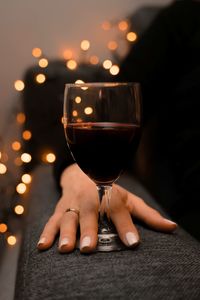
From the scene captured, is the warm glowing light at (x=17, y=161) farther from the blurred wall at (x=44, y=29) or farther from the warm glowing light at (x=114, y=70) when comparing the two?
the warm glowing light at (x=114, y=70)

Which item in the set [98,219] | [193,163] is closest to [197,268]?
[98,219]

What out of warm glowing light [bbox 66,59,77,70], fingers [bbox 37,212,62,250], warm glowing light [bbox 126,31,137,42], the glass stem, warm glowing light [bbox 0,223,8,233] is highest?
warm glowing light [bbox 126,31,137,42]

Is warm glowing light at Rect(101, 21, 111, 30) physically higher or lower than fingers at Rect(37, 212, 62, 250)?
higher

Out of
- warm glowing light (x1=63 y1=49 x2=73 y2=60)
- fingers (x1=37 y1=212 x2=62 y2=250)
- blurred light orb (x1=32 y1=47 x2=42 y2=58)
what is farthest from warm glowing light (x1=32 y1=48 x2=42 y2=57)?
fingers (x1=37 y1=212 x2=62 y2=250)

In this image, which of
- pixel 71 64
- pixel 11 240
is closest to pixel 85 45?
pixel 71 64

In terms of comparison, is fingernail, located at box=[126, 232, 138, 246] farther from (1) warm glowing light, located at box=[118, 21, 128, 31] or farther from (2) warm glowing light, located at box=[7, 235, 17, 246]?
(1) warm glowing light, located at box=[118, 21, 128, 31]

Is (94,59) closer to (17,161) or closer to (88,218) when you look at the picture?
(17,161)

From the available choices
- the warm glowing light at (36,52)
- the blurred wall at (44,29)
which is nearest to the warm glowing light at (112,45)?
the blurred wall at (44,29)
